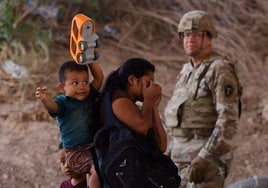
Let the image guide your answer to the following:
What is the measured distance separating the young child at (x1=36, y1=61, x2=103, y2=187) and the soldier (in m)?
1.04

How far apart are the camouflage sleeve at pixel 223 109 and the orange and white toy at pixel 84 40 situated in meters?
1.21

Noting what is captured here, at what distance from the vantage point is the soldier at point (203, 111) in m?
3.78

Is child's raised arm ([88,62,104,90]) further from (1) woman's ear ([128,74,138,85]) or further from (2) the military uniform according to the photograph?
(2) the military uniform

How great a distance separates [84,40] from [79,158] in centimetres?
57

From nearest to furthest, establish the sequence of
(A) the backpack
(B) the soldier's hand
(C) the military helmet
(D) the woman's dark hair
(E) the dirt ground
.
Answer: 1. (A) the backpack
2. (D) the woman's dark hair
3. (B) the soldier's hand
4. (C) the military helmet
5. (E) the dirt ground

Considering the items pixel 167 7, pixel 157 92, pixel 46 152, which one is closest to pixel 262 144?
pixel 46 152

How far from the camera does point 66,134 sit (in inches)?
116

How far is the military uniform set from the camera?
12.4ft

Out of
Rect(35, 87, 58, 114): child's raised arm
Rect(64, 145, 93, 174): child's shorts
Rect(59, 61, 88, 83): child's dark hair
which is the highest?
Rect(59, 61, 88, 83): child's dark hair

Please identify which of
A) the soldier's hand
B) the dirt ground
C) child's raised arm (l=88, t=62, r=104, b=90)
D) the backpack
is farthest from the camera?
the dirt ground

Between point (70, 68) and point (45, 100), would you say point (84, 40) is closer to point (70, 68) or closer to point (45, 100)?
point (70, 68)

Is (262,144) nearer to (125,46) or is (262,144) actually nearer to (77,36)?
(125,46)

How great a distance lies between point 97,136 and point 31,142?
13.2 ft

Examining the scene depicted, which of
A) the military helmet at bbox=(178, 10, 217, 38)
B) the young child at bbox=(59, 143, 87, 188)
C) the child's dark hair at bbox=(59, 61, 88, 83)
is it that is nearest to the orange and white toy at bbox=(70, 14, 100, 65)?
the child's dark hair at bbox=(59, 61, 88, 83)
